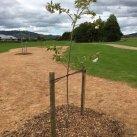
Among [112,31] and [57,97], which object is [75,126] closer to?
[57,97]

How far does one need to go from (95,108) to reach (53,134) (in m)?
3.46

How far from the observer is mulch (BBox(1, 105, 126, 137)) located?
9.05m

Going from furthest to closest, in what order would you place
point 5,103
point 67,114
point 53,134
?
point 5,103
point 67,114
point 53,134

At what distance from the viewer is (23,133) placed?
9.21 metres

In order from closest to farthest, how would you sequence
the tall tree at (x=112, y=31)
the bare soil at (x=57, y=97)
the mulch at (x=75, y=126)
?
the mulch at (x=75, y=126), the bare soil at (x=57, y=97), the tall tree at (x=112, y=31)

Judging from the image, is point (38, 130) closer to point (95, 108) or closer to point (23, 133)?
point (23, 133)

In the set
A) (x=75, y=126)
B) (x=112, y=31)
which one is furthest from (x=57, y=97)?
(x=112, y=31)

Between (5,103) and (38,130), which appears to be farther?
(5,103)

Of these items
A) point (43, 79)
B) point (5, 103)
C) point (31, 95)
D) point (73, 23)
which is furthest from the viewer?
point (43, 79)

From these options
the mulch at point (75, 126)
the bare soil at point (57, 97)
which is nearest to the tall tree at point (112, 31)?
the bare soil at point (57, 97)

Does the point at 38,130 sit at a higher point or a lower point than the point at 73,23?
lower

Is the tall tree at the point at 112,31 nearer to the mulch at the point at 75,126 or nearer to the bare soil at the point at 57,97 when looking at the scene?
the bare soil at the point at 57,97

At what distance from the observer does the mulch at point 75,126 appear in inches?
356

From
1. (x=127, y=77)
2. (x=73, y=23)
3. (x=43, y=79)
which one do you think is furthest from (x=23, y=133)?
(x=127, y=77)
